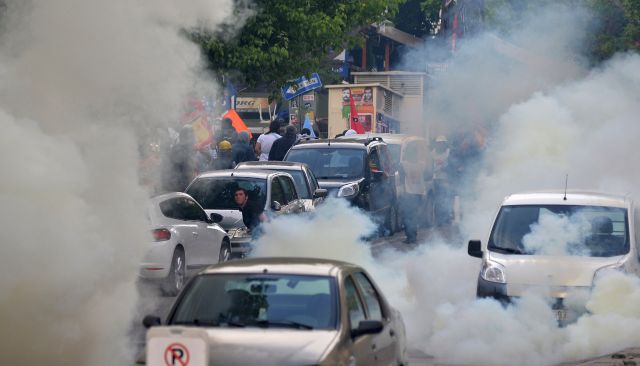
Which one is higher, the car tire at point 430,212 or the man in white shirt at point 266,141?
the man in white shirt at point 266,141

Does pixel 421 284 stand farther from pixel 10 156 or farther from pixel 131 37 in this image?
pixel 10 156

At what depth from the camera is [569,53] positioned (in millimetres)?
26984

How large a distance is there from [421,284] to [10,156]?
639 cm

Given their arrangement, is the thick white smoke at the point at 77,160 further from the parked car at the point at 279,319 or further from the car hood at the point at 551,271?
the car hood at the point at 551,271

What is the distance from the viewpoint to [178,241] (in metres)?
16.3

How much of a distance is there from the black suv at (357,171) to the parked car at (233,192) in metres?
2.98

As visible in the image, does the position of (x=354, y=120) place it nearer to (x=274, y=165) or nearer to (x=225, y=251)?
(x=274, y=165)

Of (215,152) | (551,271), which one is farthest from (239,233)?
(551,271)

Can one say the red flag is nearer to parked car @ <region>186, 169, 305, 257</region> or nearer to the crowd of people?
the crowd of people

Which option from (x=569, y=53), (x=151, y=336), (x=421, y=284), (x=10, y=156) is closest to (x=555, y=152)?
(x=569, y=53)

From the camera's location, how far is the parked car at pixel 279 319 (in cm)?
762

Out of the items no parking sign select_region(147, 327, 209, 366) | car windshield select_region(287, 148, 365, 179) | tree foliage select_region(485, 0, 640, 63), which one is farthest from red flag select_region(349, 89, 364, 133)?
no parking sign select_region(147, 327, 209, 366)

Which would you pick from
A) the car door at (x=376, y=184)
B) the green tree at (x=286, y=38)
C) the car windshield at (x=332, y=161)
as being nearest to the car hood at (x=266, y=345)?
the green tree at (x=286, y=38)

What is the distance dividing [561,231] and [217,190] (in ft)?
23.5
